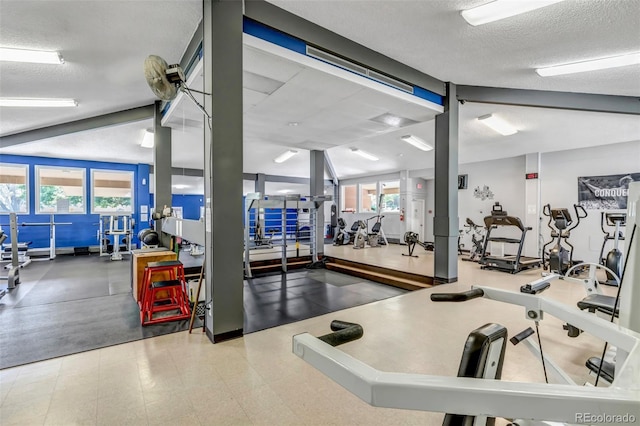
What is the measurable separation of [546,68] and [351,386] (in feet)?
16.8

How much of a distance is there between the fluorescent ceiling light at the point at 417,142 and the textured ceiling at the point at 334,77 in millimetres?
632

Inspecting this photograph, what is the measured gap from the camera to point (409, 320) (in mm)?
3416

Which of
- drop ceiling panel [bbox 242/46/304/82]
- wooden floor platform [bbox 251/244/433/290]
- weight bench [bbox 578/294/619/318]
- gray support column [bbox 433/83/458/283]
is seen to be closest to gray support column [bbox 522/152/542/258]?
wooden floor platform [bbox 251/244/433/290]

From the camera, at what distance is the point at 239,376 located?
7.23 feet

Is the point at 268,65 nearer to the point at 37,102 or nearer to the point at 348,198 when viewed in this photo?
the point at 37,102

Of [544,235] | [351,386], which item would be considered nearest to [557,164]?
[544,235]

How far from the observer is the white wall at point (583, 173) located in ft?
21.8

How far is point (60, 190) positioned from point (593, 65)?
41.3ft

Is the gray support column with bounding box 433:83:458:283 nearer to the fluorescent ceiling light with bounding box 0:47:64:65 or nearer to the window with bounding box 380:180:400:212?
the fluorescent ceiling light with bounding box 0:47:64:65

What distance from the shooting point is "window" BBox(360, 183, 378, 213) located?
12.4 meters

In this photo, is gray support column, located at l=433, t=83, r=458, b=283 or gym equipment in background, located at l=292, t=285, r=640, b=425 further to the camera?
gray support column, located at l=433, t=83, r=458, b=283

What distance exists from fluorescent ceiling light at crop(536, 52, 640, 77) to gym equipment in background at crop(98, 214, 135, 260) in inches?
389

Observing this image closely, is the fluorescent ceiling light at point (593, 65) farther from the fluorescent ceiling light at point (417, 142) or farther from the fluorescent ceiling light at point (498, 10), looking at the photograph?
the fluorescent ceiling light at point (417, 142)

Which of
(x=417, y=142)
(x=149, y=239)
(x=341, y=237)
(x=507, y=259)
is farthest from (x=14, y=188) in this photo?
(x=507, y=259)
